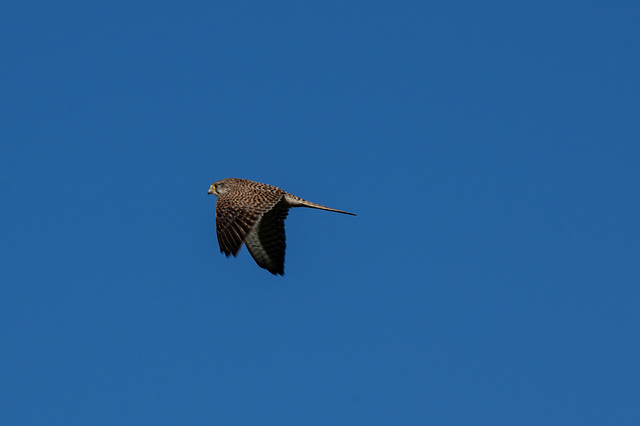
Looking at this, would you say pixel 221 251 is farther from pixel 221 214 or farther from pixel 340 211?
pixel 340 211

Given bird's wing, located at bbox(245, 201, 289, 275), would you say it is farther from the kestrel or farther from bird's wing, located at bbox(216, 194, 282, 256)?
bird's wing, located at bbox(216, 194, 282, 256)

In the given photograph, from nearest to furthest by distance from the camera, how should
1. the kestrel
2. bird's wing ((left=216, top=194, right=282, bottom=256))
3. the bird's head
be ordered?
bird's wing ((left=216, top=194, right=282, bottom=256)) → the kestrel → the bird's head

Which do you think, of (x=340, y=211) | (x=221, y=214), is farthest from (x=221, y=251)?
(x=340, y=211)

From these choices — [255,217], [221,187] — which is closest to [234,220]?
[255,217]

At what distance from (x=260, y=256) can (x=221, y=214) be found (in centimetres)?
382

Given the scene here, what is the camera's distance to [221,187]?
25.5 meters

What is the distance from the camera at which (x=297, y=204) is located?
79.4 ft

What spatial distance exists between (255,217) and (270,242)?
3.49 metres

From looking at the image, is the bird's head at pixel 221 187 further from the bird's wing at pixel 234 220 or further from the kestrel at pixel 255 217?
the bird's wing at pixel 234 220

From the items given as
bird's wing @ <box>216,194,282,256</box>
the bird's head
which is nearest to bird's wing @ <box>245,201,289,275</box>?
the bird's head

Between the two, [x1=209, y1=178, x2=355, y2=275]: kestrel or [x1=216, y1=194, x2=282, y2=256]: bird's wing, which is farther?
[x1=209, y1=178, x2=355, y2=275]: kestrel

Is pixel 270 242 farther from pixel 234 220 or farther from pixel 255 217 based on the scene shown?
pixel 234 220

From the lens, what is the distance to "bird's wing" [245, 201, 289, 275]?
25.3m

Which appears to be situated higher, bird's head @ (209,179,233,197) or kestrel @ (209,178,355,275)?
bird's head @ (209,179,233,197)
